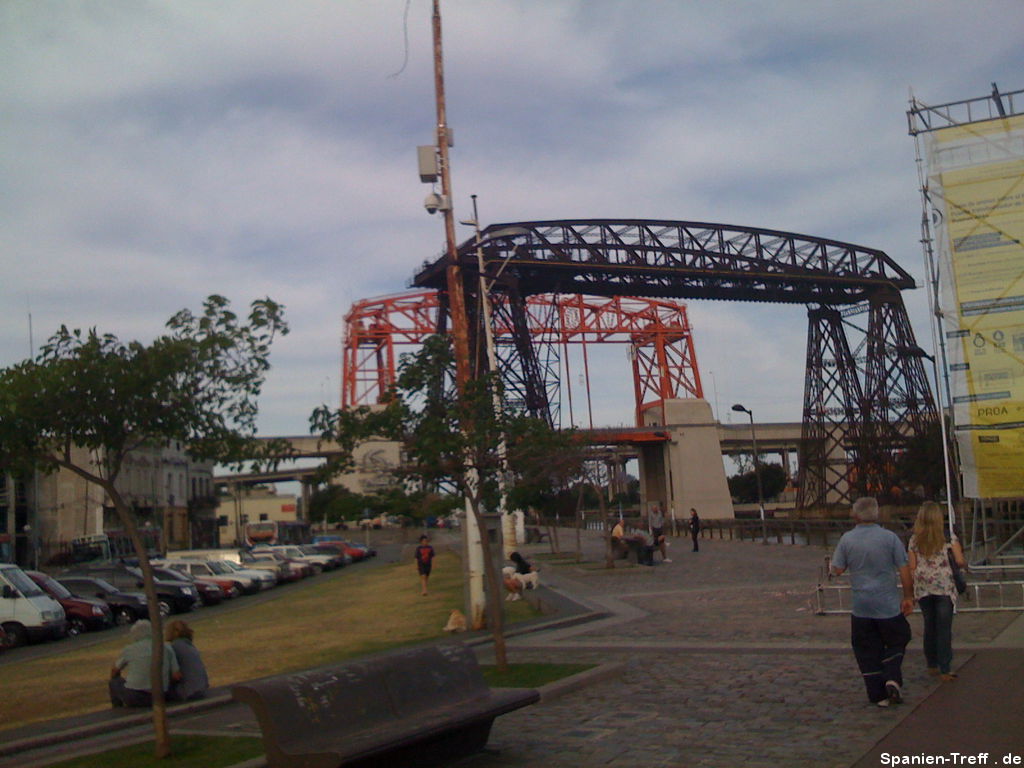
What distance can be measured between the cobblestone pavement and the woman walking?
24 cm

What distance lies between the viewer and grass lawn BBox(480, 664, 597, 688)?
32.4 ft

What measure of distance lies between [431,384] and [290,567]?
1274 inches

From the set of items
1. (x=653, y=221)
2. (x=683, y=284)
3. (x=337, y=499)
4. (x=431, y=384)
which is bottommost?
(x=337, y=499)

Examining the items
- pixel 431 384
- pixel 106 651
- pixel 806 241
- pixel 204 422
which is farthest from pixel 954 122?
pixel 806 241

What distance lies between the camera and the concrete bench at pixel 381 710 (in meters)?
6.09

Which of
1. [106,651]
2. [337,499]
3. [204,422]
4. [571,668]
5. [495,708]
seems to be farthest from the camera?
[106,651]

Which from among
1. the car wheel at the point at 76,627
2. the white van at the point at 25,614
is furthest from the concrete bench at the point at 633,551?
the white van at the point at 25,614

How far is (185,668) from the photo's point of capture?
1069 cm

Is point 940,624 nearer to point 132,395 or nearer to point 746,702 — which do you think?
point 746,702

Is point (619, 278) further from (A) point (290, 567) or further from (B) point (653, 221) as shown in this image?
(A) point (290, 567)

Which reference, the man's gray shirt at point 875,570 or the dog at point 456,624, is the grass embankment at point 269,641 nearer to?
the dog at point 456,624

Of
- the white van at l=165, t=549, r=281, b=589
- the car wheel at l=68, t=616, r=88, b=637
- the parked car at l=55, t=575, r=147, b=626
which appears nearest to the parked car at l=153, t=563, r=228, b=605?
the white van at l=165, t=549, r=281, b=589

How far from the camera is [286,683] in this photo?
6.41 meters

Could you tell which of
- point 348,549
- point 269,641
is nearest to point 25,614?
point 269,641
